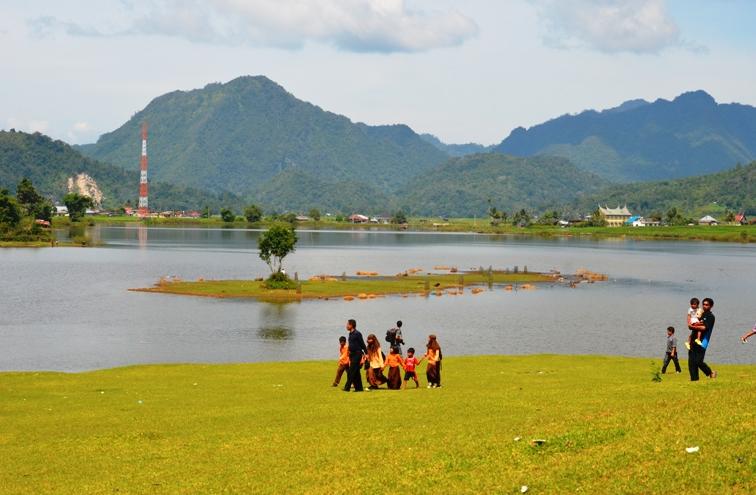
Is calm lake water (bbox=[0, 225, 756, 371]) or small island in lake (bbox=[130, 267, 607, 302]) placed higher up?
small island in lake (bbox=[130, 267, 607, 302])

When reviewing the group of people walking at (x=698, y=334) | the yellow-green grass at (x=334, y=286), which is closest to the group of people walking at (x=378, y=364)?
the group of people walking at (x=698, y=334)

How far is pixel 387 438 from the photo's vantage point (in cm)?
2294

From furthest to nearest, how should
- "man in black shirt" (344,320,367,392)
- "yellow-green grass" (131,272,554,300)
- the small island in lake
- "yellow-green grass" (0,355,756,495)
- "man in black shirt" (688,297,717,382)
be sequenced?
the small island in lake
"yellow-green grass" (131,272,554,300)
"man in black shirt" (344,320,367,392)
"man in black shirt" (688,297,717,382)
"yellow-green grass" (0,355,756,495)

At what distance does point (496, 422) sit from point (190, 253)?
16587cm

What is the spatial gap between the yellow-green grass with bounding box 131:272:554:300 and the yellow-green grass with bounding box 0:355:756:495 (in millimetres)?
65868

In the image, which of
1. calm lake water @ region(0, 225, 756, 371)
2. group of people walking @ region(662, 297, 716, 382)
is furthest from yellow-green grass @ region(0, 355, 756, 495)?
calm lake water @ region(0, 225, 756, 371)

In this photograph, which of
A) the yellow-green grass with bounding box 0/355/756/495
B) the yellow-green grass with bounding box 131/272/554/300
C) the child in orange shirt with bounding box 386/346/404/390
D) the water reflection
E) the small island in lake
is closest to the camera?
the yellow-green grass with bounding box 0/355/756/495

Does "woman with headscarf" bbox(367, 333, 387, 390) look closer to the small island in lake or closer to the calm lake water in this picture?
the calm lake water

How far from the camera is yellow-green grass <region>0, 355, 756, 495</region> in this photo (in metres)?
18.1

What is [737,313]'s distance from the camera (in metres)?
92.6

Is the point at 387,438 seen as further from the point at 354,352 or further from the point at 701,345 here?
the point at 701,345

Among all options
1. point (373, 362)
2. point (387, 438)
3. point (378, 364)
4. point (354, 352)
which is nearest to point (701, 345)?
point (378, 364)

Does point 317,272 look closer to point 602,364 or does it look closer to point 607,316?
point 607,316

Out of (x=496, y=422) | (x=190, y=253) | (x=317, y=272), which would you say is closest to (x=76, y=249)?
(x=190, y=253)
